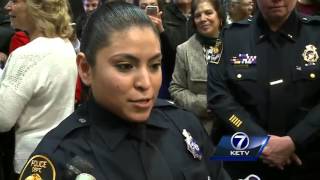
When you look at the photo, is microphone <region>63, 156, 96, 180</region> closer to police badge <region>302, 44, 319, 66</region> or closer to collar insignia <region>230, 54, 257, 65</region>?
collar insignia <region>230, 54, 257, 65</region>

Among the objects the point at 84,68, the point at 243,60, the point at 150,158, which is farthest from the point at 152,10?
the point at 150,158

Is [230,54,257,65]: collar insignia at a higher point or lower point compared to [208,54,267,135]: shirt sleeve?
higher

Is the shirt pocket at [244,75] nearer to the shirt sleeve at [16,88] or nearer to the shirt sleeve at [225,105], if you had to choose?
the shirt sleeve at [225,105]

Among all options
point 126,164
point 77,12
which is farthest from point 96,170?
point 77,12

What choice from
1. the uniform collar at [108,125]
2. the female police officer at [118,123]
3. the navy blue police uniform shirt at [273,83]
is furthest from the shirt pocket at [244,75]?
the uniform collar at [108,125]

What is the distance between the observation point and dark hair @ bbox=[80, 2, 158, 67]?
1223 millimetres

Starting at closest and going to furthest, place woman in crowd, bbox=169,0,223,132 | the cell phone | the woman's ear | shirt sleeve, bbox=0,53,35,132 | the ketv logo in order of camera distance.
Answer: the woman's ear → the ketv logo → shirt sleeve, bbox=0,53,35,132 → woman in crowd, bbox=169,0,223,132 → the cell phone

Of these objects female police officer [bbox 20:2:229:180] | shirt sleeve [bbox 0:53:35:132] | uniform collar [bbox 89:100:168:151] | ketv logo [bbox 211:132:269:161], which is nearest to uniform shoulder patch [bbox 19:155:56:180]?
female police officer [bbox 20:2:229:180]

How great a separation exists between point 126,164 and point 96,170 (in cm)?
8

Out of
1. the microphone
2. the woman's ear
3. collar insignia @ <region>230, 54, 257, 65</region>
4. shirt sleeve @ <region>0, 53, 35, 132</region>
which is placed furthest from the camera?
collar insignia @ <region>230, 54, 257, 65</region>

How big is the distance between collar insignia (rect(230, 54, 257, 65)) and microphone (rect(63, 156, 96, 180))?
139cm

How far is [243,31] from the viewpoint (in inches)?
96.5

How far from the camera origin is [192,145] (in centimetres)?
132

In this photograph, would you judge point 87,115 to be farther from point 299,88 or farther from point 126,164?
point 299,88
